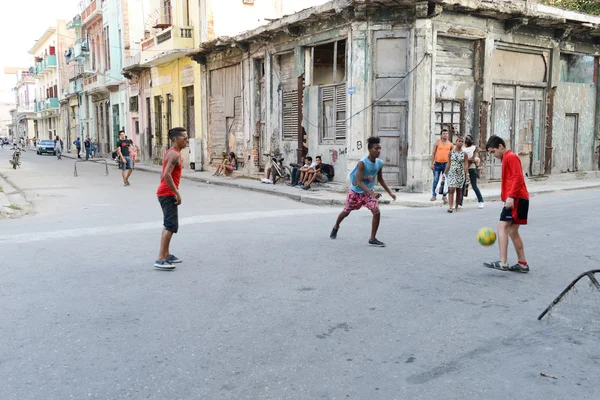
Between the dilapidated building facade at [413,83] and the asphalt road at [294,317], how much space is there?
6.58m

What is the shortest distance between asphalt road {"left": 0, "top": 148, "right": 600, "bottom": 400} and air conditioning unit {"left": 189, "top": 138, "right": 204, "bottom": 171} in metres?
15.4

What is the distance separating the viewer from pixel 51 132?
65750 mm

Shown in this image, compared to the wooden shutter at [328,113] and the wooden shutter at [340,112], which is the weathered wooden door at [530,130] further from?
the wooden shutter at [328,113]

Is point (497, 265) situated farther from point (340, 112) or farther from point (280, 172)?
point (280, 172)

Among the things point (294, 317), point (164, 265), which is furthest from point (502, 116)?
point (294, 317)

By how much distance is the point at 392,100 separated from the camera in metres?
15.2

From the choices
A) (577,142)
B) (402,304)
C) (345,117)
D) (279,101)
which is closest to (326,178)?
(345,117)

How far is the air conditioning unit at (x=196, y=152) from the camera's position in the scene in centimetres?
2447

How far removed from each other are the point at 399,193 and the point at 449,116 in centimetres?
293

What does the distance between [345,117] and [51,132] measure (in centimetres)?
5838

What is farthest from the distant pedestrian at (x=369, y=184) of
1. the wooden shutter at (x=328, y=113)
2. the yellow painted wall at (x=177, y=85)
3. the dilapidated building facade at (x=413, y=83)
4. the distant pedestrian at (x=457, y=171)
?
the yellow painted wall at (x=177, y=85)

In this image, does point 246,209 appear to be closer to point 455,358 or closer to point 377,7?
point 377,7

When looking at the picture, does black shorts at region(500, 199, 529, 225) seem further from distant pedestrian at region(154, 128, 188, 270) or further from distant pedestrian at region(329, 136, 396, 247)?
distant pedestrian at region(154, 128, 188, 270)

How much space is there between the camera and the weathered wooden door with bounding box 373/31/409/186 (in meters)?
15.1
